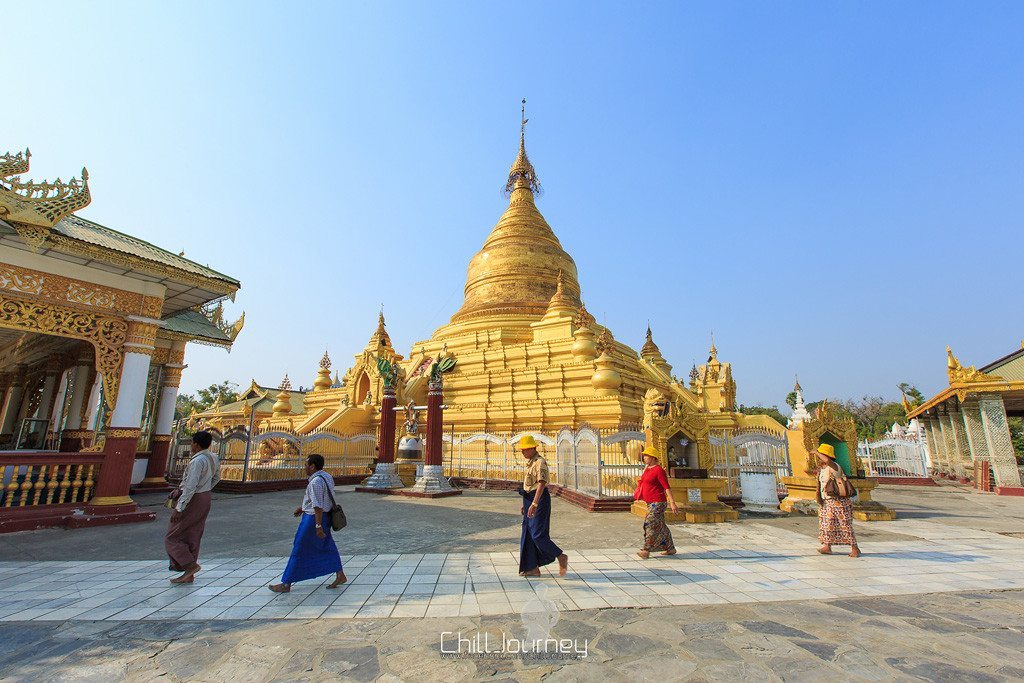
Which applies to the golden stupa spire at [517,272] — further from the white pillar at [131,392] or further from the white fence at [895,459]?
the white pillar at [131,392]

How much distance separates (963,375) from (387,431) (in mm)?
21315

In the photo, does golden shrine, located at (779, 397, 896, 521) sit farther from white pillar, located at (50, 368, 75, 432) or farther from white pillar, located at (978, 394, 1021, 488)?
white pillar, located at (50, 368, 75, 432)

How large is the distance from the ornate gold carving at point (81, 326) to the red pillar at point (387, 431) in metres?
7.14

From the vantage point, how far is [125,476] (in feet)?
29.9

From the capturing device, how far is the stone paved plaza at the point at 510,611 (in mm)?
3242

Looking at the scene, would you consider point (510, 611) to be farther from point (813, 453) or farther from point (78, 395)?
point (78, 395)

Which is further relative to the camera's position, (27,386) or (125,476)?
(27,386)

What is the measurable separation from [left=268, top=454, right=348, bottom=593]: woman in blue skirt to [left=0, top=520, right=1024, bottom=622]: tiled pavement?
187mm

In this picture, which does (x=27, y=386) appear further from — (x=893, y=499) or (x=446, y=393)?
(x=893, y=499)

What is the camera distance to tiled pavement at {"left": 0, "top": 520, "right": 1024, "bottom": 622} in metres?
4.36

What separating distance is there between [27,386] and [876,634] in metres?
20.2

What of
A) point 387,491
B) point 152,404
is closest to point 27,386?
point 152,404

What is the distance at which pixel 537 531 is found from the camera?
541 cm

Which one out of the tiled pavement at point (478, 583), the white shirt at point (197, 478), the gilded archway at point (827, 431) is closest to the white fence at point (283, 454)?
the tiled pavement at point (478, 583)
